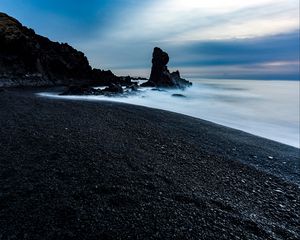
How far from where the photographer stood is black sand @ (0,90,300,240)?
11.7ft

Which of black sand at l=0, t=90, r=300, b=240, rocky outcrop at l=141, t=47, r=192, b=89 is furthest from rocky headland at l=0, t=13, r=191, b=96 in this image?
black sand at l=0, t=90, r=300, b=240

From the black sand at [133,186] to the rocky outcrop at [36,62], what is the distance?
1939 centimetres

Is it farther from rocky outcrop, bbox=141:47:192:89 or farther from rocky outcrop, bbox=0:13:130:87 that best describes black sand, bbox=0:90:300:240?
rocky outcrop, bbox=141:47:192:89

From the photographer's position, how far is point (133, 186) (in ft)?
14.8

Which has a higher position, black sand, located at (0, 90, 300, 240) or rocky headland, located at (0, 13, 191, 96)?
rocky headland, located at (0, 13, 191, 96)

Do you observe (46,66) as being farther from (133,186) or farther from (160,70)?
(133,186)

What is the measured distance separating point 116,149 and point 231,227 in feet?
9.89

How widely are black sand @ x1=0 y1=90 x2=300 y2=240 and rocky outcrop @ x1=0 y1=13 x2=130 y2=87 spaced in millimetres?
19391

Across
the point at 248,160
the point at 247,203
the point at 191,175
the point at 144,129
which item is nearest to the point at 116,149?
the point at 191,175

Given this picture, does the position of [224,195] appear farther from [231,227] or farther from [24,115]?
[24,115]

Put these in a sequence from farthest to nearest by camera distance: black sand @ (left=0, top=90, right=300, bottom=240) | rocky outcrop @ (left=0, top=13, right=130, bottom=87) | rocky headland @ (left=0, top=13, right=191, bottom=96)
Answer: rocky outcrop @ (left=0, top=13, right=130, bottom=87)
rocky headland @ (left=0, top=13, right=191, bottom=96)
black sand @ (left=0, top=90, right=300, bottom=240)

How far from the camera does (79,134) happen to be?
6883mm

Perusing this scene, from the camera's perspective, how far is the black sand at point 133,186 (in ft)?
11.7

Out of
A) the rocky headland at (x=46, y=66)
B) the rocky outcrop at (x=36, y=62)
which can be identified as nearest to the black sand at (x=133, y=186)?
the rocky headland at (x=46, y=66)
